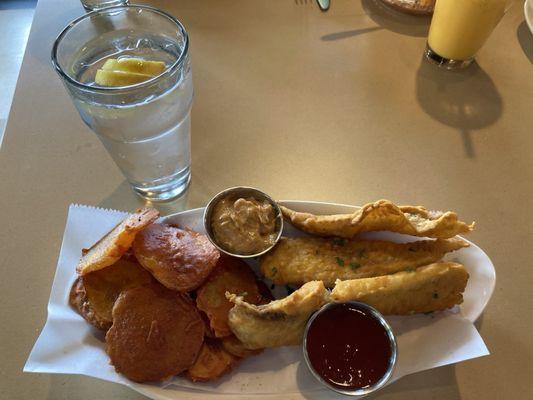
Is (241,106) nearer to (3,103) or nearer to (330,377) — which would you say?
(330,377)

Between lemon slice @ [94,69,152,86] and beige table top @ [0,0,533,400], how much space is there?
56 cm

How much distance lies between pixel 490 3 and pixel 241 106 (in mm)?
1168

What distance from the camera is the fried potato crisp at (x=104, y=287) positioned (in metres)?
1.27

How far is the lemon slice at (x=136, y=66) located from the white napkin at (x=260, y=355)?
644 mm

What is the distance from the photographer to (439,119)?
1.98 m

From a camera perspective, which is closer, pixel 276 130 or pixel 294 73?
pixel 276 130

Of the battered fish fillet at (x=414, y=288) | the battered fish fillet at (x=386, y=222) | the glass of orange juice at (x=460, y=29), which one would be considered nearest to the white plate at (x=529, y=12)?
the glass of orange juice at (x=460, y=29)

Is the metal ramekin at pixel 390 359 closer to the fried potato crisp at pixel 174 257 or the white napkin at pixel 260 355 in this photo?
the white napkin at pixel 260 355

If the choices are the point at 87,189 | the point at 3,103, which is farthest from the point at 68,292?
the point at 3,103

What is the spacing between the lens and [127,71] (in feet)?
4.25

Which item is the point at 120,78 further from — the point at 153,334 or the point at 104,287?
the point at 153,334

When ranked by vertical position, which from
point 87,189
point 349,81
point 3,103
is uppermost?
point 349,81

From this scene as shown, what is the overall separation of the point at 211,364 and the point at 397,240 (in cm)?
71

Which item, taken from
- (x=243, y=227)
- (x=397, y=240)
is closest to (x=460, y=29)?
(x=397, y=240)
